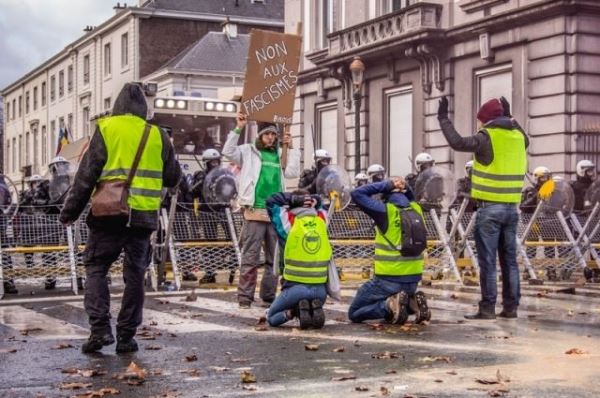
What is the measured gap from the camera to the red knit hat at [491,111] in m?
10.5

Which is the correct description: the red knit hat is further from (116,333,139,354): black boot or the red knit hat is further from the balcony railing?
the balcony railing

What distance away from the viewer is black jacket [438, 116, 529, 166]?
1003 cm

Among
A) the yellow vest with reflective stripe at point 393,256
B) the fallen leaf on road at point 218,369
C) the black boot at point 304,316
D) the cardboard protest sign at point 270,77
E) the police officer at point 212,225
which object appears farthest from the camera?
the police officer at point 212,225

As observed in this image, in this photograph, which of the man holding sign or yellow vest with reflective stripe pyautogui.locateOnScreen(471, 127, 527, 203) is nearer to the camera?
yellow vest with reflective stripe pyautogui.locateOnScreen(471, 127, 527, 203)

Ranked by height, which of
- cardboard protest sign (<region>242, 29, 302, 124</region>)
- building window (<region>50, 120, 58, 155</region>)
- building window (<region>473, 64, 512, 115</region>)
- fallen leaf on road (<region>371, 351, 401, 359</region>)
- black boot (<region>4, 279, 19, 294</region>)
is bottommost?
black boot (<region>4, 279, 19, 294</region>)

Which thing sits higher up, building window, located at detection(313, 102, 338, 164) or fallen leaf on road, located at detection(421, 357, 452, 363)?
building window, located at detection(313, 102, 338, 164)

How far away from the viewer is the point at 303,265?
976 cm

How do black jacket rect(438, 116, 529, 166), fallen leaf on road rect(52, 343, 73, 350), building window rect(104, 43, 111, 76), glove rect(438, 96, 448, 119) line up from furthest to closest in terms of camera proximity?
building window rect(104, 43, 111, 76)
glove rect(438, 96, 448, 119)
black jacket rect(438, 116, 529, 166)
fallen leaf on road rect(52, 343, 73, 350)

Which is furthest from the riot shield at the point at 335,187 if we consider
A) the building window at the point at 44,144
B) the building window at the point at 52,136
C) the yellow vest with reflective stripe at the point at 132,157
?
the building window at the point at 44,144

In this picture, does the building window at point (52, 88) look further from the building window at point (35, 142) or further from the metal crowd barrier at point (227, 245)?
the metal crowd barrier at point (227, 245)

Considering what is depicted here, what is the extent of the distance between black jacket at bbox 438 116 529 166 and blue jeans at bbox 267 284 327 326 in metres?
1.74

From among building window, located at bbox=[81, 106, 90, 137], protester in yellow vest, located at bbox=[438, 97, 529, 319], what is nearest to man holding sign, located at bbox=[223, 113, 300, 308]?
protester in yellow vest, located at bbox=[438, 97, 529, 319]

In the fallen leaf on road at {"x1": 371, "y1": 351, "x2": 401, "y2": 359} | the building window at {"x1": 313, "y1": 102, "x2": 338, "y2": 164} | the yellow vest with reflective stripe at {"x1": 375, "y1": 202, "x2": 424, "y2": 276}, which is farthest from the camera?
the building window at {"x1": 313, "y1": 102, "x2": 338, "y2": 164}

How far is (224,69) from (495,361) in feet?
148
